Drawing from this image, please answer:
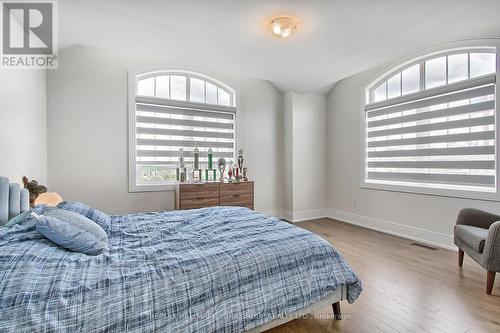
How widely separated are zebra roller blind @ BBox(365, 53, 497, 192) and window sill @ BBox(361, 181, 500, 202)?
0.30ft

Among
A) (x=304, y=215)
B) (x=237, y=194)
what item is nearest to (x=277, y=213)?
(x=304, y=215)

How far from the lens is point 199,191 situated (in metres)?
3.46

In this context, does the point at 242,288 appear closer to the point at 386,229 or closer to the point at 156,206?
the point at 156,206

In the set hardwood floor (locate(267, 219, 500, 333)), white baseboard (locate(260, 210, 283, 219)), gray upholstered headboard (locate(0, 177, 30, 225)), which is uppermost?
gray upholstered headboard (locate(0, 177, 30, 225))

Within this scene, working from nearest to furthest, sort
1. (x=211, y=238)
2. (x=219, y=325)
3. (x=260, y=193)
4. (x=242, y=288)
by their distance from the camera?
(x=219, y=325)
(x=242, y=288)
(x=211, y=238)
(x=260, y=193)

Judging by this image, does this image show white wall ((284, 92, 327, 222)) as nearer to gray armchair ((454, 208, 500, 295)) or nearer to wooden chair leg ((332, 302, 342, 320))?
gray armchair ((454, 208, 500, 295))

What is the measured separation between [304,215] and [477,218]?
2583 millimetres

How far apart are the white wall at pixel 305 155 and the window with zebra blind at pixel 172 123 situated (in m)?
1.11

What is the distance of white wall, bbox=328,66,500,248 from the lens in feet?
10.5

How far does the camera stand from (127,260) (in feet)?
4.45

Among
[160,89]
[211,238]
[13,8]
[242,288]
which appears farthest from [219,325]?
[160,89]

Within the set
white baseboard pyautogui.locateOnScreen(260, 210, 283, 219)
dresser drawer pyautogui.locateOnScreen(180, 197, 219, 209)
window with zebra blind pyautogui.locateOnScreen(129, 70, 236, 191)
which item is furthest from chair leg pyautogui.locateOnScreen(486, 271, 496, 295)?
window with zebra blind pyautogui.locateOnScreen(129, 70, 236, 191)

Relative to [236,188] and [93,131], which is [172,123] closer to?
[93,131]

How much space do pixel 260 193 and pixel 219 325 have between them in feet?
11.0
